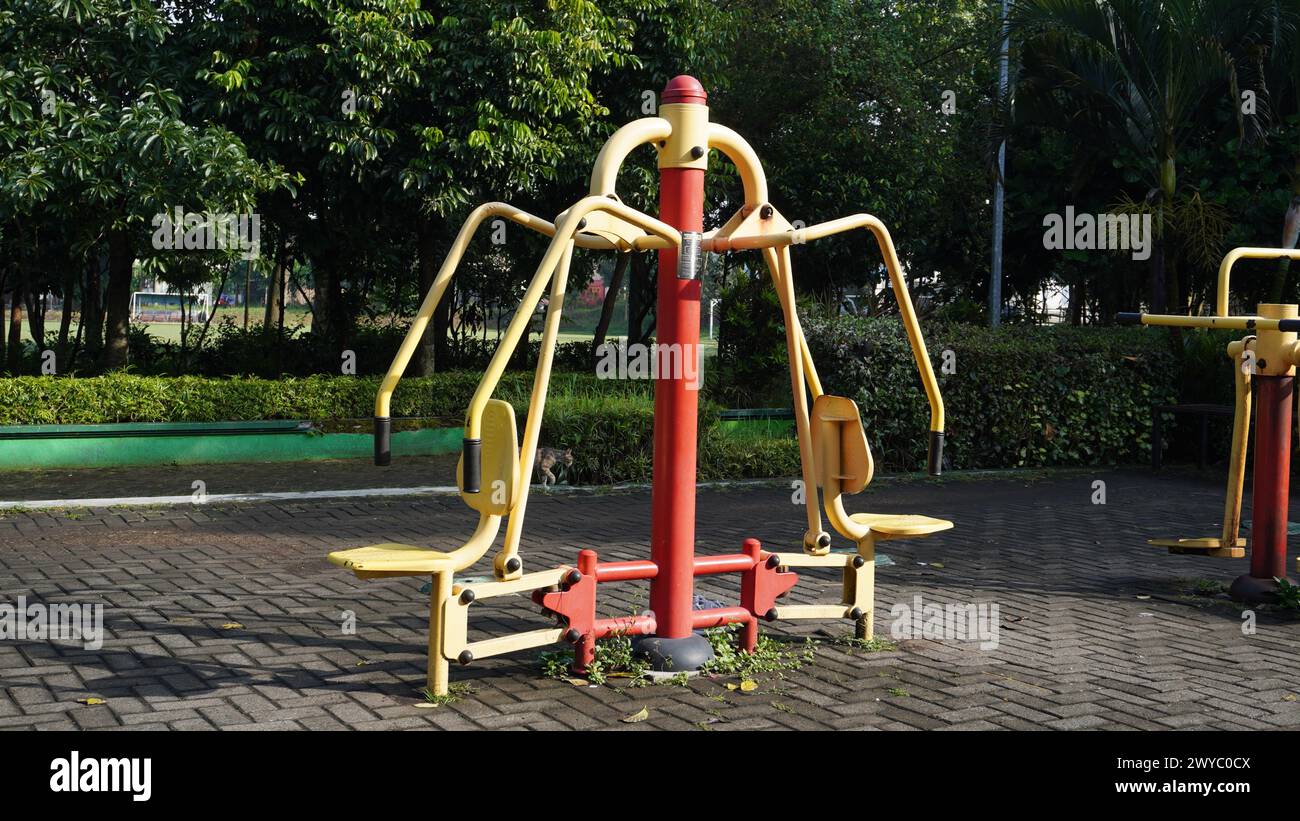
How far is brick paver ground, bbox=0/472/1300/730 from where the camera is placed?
493 centimetres

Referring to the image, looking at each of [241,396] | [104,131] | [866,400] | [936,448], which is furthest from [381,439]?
[241,396]

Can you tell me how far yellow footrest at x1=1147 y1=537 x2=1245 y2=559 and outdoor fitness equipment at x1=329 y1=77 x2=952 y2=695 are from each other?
2.28 metres

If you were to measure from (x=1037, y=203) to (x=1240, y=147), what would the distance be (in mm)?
4184

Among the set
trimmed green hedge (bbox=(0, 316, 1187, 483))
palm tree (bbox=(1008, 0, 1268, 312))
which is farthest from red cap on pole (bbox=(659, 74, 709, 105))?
palm tree (bbox=(1008, 0, 1268, 312))

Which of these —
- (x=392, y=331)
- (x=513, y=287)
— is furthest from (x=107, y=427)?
(x=513, y=287)

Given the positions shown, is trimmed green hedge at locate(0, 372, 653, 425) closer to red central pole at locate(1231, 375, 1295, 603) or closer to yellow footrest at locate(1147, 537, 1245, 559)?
yellow footrest at locate(1147, 537, 1245, 559)

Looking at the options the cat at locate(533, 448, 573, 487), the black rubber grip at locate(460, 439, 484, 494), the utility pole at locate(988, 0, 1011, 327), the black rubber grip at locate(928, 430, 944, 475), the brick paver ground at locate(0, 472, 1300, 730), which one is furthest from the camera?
the utility pole at locate(988, 0, 1011, 327)

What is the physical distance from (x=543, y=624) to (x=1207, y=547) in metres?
3.96

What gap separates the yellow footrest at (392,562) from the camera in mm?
4734

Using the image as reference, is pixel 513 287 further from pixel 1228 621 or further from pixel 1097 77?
pixel 1228 621

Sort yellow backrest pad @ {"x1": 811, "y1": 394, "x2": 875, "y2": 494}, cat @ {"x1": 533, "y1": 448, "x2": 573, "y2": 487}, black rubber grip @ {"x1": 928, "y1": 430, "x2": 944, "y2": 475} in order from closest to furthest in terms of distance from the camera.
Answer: yellow backrest pad @ {"x1": 811, "y1": 394, "x2": 875, "y2": 494}, black rubber grip @ {"x1": 928, "y1": 430, "x2": 944, "y2": 475}, cat @ {"x1": 533, "y1": 448, "x2": 573, "y2": 487}

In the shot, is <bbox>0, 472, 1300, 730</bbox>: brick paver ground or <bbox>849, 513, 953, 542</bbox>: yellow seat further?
<bbox>849, 513, 953, 542</bbox>: yellow seat

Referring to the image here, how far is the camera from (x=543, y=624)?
6.45 meters

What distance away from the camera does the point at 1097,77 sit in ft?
50.5
